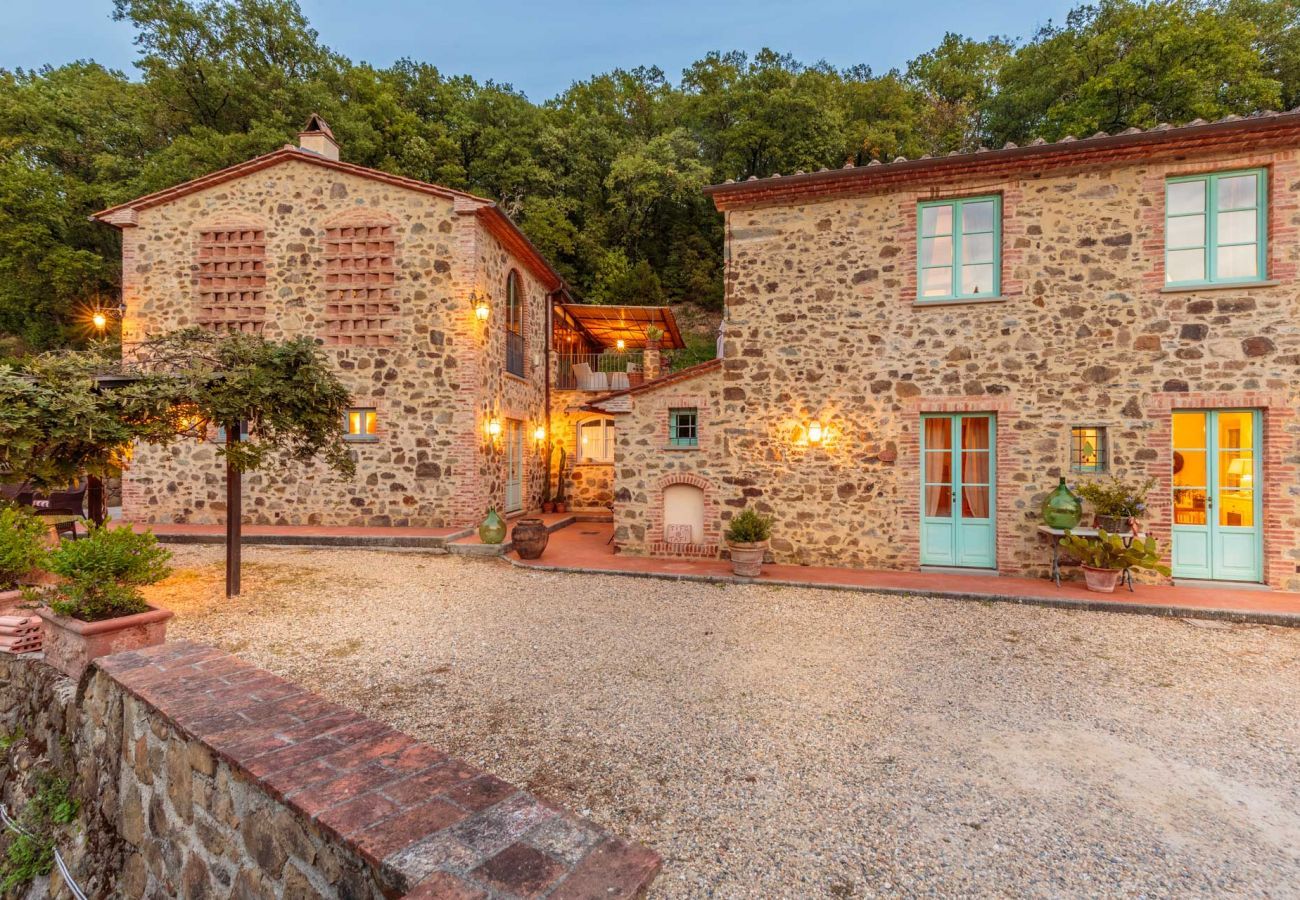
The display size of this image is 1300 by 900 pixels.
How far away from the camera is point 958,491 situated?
805 cm

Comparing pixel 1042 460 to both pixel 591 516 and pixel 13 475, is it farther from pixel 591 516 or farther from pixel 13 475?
pixel 13 475

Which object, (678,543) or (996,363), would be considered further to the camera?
(678,543)

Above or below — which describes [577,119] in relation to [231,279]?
above

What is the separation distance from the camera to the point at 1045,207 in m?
7.61

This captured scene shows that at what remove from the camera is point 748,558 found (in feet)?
25.8

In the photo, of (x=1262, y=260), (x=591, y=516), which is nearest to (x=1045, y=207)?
(x=1262, y=260)

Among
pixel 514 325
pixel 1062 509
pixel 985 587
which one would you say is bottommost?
pixel 985 587

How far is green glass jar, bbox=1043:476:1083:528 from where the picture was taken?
724 cm

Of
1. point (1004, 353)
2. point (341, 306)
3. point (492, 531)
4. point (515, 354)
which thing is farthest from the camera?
point (515, 354)

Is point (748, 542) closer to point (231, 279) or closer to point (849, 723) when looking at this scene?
point (849, 723)

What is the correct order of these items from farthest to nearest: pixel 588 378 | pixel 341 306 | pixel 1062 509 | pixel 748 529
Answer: pixel 588 378, pixel 341 306, pixel 748 529, pixel 1062 509

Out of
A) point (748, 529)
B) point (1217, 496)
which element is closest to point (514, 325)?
point (748, 529)

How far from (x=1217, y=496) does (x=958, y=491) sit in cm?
301

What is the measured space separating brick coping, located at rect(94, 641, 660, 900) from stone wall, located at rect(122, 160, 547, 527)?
8.18m
